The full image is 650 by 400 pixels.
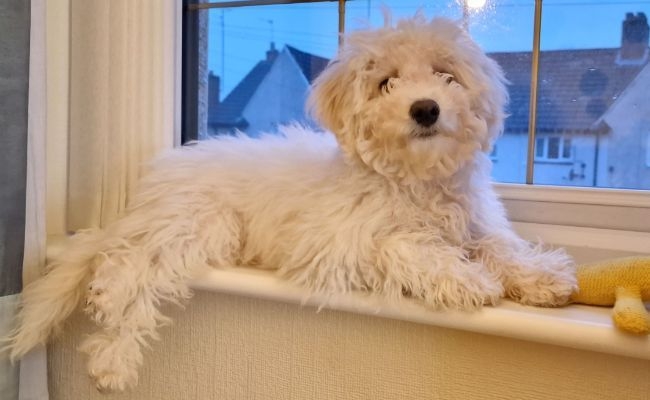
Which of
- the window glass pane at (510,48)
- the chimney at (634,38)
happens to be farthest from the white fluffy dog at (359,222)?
the chimney at (634,38)

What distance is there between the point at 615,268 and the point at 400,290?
0.35 metres

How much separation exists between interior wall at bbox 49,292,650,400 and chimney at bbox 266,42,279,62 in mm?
732

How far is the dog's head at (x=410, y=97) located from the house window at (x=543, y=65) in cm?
11

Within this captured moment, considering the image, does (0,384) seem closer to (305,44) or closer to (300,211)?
(300,211)

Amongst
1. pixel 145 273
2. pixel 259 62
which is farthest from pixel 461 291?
pixel 259 62

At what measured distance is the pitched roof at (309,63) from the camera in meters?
1.64

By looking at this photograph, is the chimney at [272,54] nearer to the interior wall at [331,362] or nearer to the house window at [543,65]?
the house window at [543,65]

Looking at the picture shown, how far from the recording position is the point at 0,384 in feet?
4.05

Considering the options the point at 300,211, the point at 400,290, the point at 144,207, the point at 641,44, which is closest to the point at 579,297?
the point at 400,290

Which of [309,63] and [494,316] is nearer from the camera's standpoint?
[494,316]

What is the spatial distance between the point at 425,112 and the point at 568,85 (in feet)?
1.78

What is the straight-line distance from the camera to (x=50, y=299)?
119cm

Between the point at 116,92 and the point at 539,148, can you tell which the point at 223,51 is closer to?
the point at 116,92

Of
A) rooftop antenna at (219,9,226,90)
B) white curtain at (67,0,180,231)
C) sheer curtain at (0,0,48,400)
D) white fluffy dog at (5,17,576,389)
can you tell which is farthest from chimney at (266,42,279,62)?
sheer curtain at (0,0,48,400)
